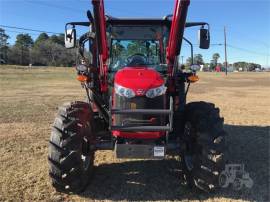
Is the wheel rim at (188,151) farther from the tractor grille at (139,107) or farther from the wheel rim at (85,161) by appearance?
the wheel rim at (85,161)

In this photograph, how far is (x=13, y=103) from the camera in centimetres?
1475

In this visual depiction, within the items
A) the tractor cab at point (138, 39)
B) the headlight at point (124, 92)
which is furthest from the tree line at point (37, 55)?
the headlight at point (124, 92)

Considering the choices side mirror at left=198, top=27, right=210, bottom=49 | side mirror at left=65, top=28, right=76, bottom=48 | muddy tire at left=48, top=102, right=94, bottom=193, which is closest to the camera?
muddy tire at left=48, top=102, right=94, bottom=193

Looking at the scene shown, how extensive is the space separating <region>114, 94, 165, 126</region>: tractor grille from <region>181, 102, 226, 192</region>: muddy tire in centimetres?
55

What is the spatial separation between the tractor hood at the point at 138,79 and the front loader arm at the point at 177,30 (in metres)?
0.65

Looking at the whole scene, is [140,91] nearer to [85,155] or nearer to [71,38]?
[85,155]

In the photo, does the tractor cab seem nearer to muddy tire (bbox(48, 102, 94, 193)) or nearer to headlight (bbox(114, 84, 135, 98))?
headlight (bbox(114, 84, 135, 98))

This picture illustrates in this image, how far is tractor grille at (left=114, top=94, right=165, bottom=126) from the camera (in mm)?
5012

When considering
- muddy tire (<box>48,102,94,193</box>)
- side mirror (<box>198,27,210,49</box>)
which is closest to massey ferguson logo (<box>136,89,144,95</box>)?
muddy tire (<box>48,102,94,193</box>)

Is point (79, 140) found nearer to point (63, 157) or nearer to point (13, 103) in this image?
point (63, 157)

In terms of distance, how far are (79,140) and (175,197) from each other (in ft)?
4.74

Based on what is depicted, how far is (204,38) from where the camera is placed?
20.9 ft

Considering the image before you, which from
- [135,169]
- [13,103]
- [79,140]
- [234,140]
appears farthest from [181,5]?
[13,103]

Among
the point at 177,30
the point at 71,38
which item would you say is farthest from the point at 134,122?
the point at 71,38
